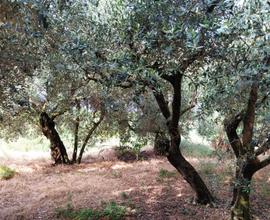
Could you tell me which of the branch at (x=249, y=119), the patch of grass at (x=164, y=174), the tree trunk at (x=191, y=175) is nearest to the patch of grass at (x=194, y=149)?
the patch of grass at (x=164, y=174)

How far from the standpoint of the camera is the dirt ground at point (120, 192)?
25.2ft

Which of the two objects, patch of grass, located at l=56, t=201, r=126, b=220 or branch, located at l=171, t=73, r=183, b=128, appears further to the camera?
patch of grass, located at l=56, t=201, r=126, b=220

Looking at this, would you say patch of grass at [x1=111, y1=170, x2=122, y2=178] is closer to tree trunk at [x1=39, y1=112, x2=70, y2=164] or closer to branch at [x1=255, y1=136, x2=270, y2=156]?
tree trunk at [x1=39, y1=112, x2=70, y2=164]

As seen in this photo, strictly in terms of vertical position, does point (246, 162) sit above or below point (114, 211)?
above

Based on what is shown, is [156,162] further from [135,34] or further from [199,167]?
[135,34]

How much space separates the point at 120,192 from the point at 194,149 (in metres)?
7.53

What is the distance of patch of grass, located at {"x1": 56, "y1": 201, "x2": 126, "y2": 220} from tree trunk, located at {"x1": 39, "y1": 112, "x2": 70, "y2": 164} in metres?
5.92

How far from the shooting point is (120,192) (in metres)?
9.00

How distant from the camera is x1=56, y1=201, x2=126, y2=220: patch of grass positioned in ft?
23.9

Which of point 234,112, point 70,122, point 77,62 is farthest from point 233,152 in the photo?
point 70,122

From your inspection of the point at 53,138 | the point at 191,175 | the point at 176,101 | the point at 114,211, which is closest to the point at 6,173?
the point at 53,138

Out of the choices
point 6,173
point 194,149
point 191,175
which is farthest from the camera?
point 194,149

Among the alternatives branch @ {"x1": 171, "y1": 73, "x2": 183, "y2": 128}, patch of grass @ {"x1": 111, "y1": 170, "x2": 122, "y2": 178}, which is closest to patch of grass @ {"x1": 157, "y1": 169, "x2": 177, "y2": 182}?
patch of grass @ {"x1": 111, "y1": 170, "x2": 122, "y2": 178}

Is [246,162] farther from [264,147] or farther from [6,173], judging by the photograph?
[6,173]
